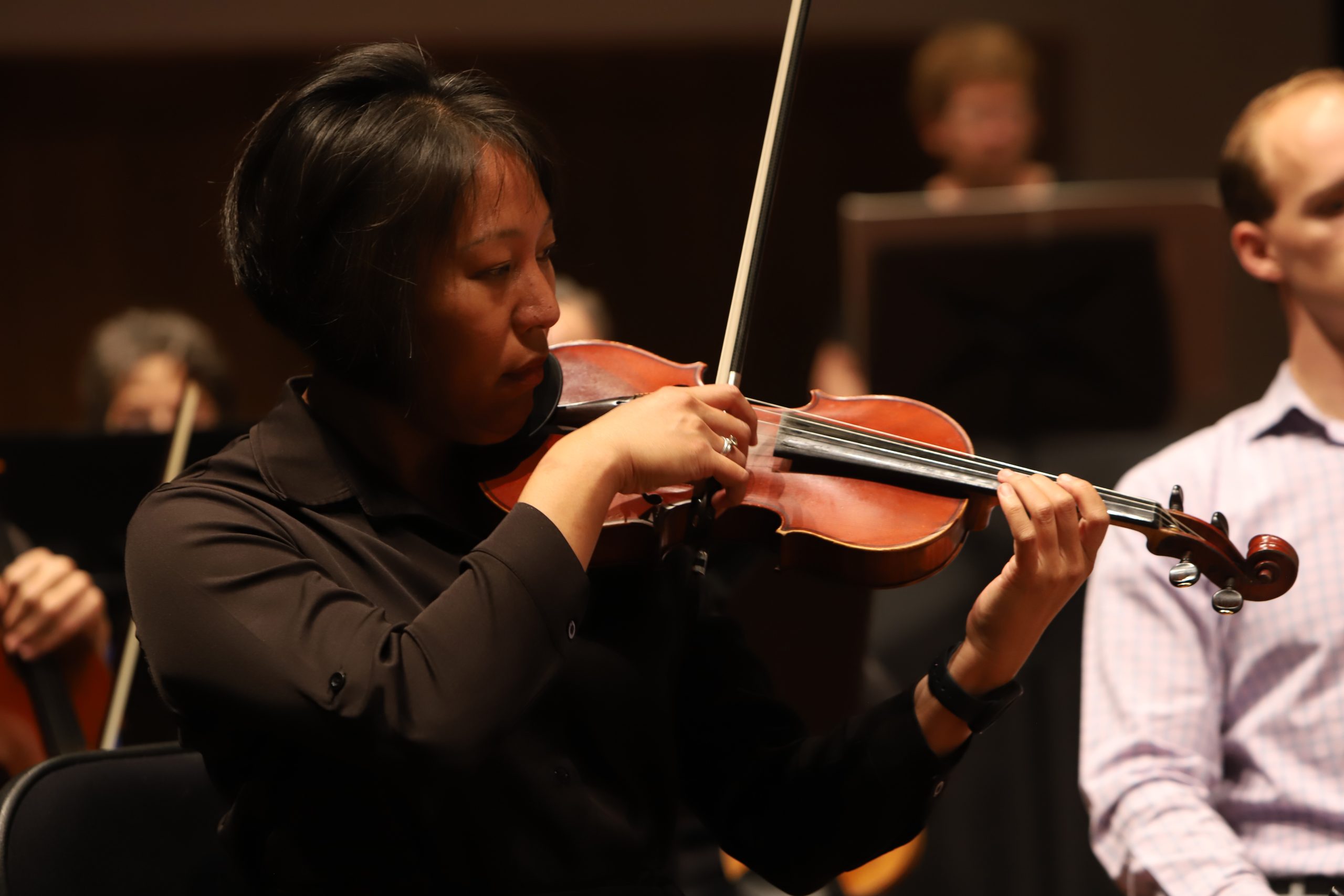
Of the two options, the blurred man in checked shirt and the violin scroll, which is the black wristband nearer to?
the violin scroll

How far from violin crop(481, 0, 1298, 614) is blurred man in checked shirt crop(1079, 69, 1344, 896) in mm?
355

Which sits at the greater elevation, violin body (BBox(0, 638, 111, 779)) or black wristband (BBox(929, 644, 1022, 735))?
black wristband (BBox(929, 644, 1022, 735))

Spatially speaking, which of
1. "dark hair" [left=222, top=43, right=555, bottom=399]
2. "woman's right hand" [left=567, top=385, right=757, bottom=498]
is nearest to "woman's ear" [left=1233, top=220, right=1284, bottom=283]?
"woman's right hand" [left=567, top=385, right=757, bottom=498]

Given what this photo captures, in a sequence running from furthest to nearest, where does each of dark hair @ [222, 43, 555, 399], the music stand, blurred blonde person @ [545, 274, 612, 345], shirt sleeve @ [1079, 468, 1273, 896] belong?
blurred blonde person @ [545, 274, 612, 345], the music stand, shirt sleeve @ [1079, 468, 1273, 896], dark hair @ [222, 43, 555, 399]

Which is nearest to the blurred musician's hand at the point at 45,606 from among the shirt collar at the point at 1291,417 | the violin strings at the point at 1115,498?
the violin strings at the point at 1115,498

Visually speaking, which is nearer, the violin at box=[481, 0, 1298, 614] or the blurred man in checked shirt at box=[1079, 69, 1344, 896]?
the violin at box=[481, 0, 1298, 614]

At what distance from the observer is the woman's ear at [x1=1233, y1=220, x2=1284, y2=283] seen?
1529 millimetres

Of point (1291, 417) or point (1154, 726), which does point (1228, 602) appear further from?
point (1291, 417)

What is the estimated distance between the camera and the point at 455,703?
0.85 metres

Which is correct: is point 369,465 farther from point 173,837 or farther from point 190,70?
point 190,70

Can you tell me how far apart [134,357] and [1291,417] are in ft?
5.89

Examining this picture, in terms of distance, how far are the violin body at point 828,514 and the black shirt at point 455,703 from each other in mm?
66

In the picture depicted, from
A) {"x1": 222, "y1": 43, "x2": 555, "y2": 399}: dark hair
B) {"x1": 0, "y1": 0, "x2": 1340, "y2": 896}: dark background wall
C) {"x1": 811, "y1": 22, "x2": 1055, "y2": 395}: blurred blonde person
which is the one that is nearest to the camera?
{"x1": 222, "y1": 43, "x2": 555, "y2": 399}: dark hair

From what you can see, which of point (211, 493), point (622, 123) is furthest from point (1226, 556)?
point (622, 123)
